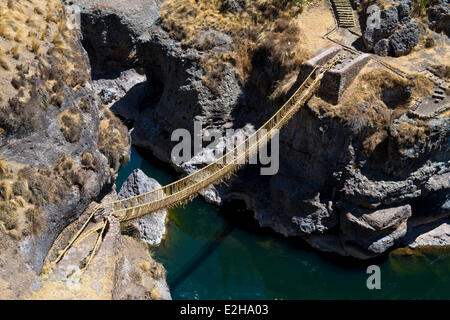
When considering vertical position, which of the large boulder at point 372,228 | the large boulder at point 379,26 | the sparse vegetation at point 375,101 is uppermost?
the large boulder at point 379,26

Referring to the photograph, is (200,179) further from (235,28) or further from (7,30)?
(235,28)

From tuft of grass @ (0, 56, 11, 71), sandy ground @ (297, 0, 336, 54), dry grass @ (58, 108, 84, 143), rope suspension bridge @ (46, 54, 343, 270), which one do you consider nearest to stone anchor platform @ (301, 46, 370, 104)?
rope suspension bridge @ (46, 54, 343, 270)

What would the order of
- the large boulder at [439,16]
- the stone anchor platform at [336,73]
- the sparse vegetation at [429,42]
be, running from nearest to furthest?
1. the stone anchor platform at [336,73]
2. the sparse vegetation at [429,42]
3. the large boulder at [439,16]

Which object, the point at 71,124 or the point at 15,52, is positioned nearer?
the point at 71,124

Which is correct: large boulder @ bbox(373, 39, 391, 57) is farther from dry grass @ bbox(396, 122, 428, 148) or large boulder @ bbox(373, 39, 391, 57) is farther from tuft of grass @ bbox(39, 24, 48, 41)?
tuft of grass @ bbox(39, 24, 48, 41)

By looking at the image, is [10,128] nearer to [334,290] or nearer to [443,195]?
[334,290]

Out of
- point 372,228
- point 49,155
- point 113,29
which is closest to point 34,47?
point 49,155

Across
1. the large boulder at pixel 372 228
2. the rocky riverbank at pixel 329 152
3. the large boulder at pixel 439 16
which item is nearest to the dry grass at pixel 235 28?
the rocky riverbank at pixel 329 152

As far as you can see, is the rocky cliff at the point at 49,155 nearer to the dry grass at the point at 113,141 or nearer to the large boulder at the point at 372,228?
the dry grass at the point at 113,141
